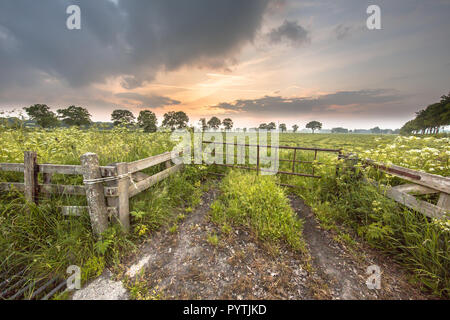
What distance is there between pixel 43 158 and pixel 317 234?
6555mm

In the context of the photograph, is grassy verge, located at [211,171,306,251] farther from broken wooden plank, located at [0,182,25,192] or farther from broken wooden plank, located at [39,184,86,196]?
broken wooden plank, located at [0,182,25,192]

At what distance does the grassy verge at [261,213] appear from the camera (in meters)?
3.26

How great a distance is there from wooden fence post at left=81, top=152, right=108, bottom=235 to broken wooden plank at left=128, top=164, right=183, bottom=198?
19.8 inches

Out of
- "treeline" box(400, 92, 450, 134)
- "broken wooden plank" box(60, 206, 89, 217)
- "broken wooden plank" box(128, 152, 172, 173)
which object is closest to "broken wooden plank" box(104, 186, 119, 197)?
"broken wooden plank" box(128, 152, 172, 173)

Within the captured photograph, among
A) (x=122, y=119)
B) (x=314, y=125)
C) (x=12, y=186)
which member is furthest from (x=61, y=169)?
(x=314, y=125)

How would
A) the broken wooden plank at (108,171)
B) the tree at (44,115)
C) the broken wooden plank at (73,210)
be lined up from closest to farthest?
the broken wooden plank at (108,171)
the broken wooden plank at (73,210)
the tree at (44,115)

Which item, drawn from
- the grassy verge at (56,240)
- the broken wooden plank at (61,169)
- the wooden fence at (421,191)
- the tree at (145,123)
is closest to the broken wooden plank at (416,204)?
the wooden fence at (421,191)

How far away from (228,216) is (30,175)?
3951 mm

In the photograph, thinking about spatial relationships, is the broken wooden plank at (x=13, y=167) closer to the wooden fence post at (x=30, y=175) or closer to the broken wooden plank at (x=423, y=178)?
the wooden fence post at (x=30, y=175)

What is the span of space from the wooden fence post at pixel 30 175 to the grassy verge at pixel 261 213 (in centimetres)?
351

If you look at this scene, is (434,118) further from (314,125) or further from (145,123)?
(145,123)

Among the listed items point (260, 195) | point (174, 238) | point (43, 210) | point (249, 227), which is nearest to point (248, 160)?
point (260, 195)

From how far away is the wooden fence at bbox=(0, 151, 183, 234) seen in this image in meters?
2.67
